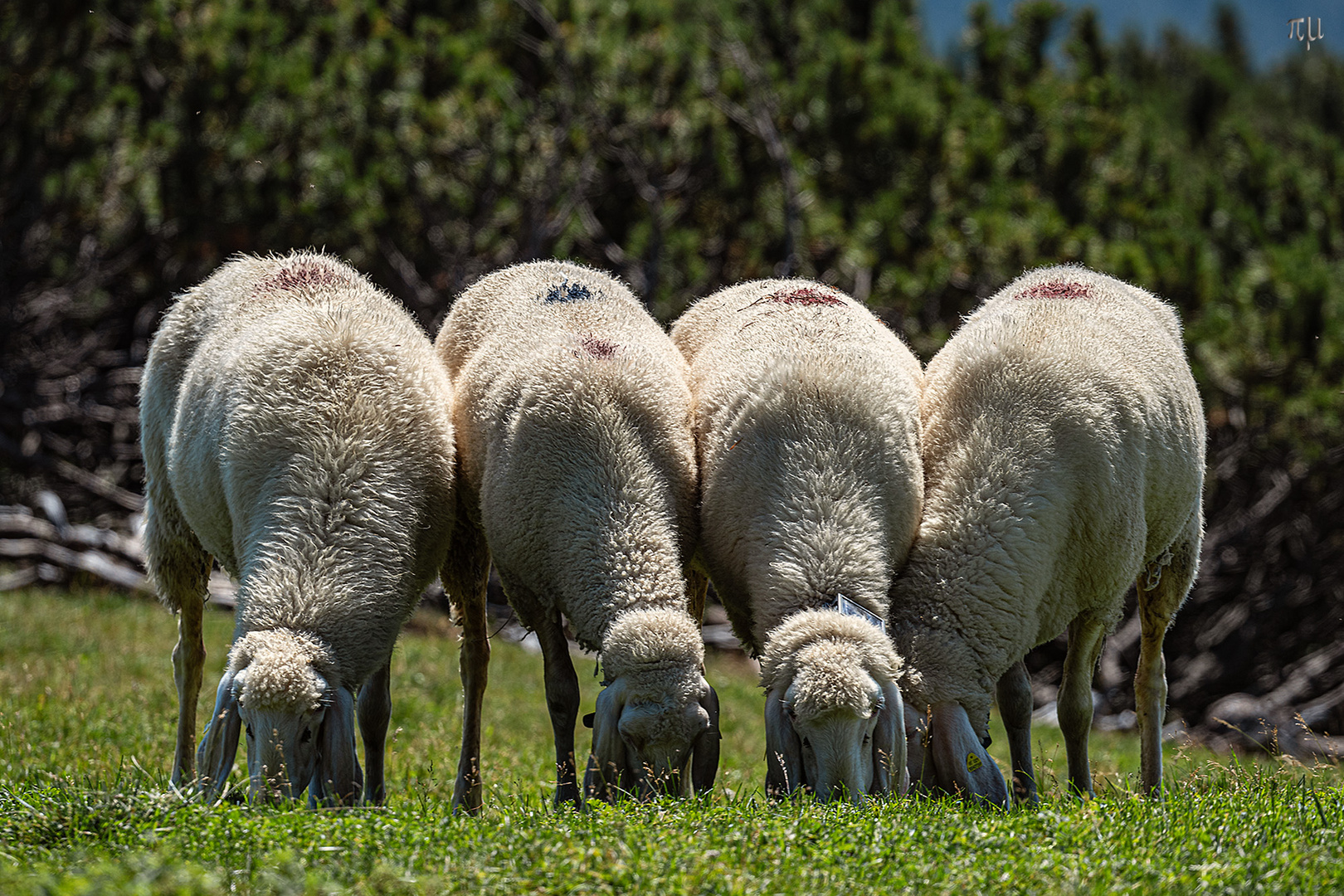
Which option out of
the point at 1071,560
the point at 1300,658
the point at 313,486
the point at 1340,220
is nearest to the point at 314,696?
the point at 313,486

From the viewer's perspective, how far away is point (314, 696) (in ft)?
13.4

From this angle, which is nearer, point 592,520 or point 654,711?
point 654,711

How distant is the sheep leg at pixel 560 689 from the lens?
16.7 ft

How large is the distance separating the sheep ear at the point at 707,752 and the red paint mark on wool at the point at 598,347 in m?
1.53

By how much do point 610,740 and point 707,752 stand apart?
361 millimetres

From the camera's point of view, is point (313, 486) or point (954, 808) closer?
point (954, 808)

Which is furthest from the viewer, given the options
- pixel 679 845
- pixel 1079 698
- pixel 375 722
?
pixel 1079 698

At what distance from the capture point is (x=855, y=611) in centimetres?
446

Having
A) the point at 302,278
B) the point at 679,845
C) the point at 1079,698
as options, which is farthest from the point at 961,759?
the point at 302,278

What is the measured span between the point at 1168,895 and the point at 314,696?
2688 mm

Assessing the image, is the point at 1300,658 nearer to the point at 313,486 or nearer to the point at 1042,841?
the point at 1042,841

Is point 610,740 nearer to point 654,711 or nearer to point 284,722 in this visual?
point 654,711
